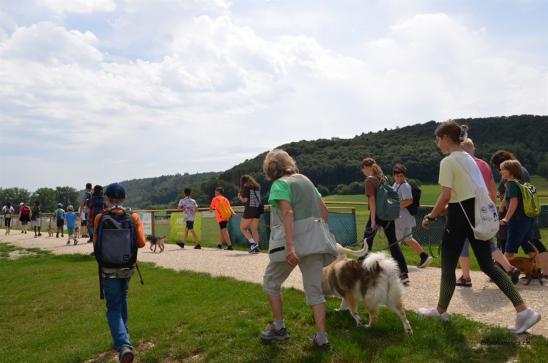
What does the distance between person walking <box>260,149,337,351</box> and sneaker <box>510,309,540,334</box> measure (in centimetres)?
184

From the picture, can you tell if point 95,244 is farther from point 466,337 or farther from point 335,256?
point 466,337

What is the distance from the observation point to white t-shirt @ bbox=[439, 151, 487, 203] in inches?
187

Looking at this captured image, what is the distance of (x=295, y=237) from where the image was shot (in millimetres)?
4531

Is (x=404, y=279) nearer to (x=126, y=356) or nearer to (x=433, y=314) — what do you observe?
(x=433, y=314)

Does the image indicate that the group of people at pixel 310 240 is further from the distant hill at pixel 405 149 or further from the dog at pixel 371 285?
the distant hill at pixel 405 149

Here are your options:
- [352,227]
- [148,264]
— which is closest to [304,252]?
[148,264]

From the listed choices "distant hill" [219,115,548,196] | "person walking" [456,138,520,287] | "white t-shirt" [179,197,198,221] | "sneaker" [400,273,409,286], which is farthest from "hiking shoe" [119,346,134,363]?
"distant hill" [219,115,548,196]

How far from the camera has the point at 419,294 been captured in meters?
6.64

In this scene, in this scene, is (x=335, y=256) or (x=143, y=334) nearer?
(x=335, y=256)

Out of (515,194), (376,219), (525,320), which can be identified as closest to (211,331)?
(376,219)

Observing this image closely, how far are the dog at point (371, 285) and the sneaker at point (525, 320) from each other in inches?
39.4

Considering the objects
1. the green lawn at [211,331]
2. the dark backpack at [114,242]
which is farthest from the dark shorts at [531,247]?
the dark backpack at [114,242]

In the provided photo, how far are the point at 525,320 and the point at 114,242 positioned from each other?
4059 millimetres

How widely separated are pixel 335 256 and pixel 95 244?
238 cm
